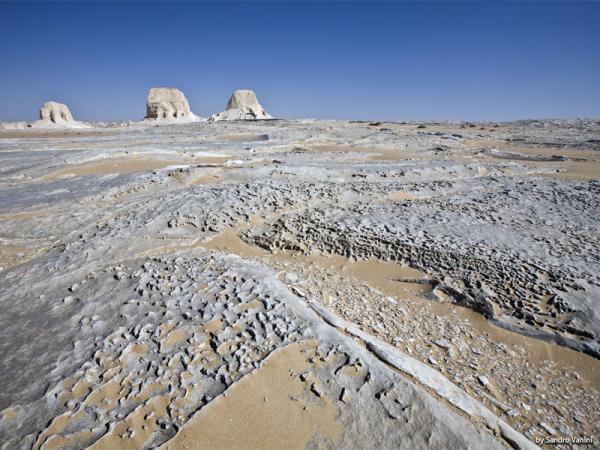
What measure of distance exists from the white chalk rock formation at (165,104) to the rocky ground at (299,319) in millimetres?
54701

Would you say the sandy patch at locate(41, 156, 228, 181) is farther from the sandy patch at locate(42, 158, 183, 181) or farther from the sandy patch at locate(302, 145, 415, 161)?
the sandy patch at locate(302, 145, 415, 161)

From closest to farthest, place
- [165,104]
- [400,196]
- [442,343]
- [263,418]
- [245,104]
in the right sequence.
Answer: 1. [263,418]
2. [442,343]
3. [400,196]
4. [165,104]
5. [245,104]

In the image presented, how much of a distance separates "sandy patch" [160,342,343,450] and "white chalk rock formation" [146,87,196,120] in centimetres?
6052

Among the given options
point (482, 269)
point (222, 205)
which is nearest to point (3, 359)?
point (222, 205)

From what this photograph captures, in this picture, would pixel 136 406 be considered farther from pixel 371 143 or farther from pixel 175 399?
pixel 371 143

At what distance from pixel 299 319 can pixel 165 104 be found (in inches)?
2378

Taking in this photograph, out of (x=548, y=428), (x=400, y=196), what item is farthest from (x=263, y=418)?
(x=400, y=196)

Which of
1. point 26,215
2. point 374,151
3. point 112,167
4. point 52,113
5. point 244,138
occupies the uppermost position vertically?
point 52,113

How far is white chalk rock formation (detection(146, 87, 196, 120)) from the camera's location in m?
55.4

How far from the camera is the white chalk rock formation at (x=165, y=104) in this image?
182ft

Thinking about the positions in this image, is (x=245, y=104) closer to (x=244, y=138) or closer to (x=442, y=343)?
(x=244, y=138)

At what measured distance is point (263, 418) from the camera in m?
2.22

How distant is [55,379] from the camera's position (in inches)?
94.7

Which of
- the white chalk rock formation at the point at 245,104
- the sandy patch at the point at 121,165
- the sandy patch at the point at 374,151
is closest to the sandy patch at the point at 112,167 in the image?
the sandy patch at the point at 121,165
